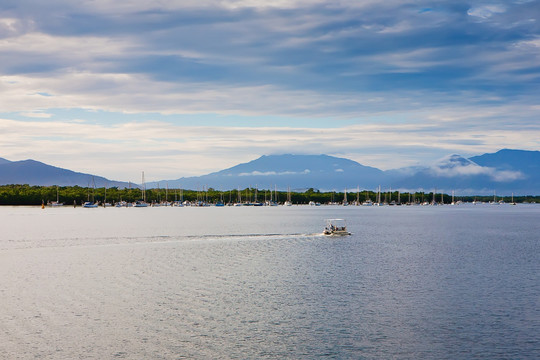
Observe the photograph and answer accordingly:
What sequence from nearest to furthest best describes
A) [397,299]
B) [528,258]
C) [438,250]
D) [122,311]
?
[122,311] → [397,299] → [528,258] → [438,250]

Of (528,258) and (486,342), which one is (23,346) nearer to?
(486,342)

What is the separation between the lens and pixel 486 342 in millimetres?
35344

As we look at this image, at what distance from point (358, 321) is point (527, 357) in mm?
11485

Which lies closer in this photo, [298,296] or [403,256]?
[298,296]

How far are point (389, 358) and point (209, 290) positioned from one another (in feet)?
77.8

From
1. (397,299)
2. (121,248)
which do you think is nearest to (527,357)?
(397,299)

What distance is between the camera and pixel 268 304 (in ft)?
152

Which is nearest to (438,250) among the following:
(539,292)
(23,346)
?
(539,292)

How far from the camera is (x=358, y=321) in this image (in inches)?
1599

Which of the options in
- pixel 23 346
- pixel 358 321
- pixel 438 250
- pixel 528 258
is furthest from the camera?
pixel 438 250

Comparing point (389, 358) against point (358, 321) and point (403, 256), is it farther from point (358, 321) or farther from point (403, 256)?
point (403, 256)

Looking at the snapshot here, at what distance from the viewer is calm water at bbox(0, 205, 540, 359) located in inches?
1361

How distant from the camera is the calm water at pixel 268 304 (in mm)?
34562

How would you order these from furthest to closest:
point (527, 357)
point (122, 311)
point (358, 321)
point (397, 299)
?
point (397, 299), point (122, 311), point (358, 321), point (527, 357)
